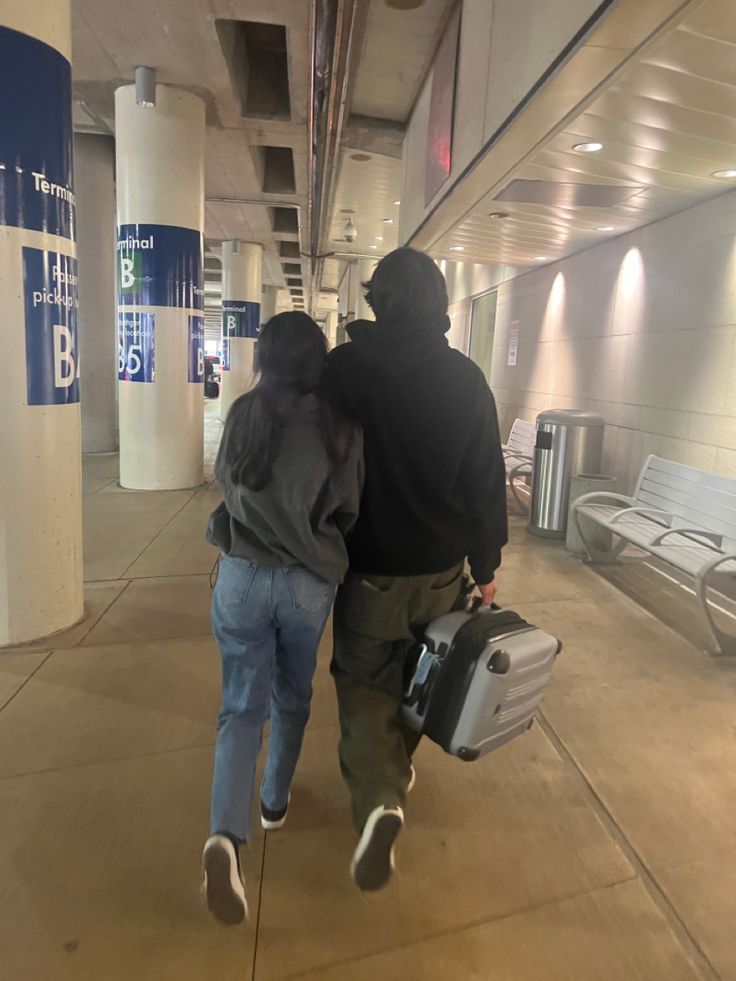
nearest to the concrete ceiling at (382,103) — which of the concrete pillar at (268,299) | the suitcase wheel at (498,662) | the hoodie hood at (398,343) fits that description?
the hoodie hood at (398,343)

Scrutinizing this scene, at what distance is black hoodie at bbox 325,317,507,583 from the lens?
1.83m

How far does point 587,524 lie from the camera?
18.5ft

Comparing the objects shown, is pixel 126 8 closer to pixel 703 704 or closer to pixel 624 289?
pixel 624 289

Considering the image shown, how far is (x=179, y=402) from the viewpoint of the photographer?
7.77m

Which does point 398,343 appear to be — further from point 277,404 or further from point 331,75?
point 331,75

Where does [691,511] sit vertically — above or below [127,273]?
below

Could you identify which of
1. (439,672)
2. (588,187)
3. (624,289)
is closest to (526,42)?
(588,187)

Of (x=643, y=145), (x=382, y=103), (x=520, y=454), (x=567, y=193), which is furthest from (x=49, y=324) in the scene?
(x=382, y=103)

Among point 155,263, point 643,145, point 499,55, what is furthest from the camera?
point 155,263

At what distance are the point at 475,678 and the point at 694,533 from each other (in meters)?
3.07

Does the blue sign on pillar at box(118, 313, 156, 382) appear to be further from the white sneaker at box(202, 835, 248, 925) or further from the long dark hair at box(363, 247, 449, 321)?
the white sneaker at box(202, 835, 248, 925)

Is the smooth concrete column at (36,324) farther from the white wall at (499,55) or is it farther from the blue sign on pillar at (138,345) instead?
the blue sign on pillar at (138,345)

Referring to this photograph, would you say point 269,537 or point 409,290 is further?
point 409,290

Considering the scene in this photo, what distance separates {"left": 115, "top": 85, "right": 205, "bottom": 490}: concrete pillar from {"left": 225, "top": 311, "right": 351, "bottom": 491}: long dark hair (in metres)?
6.24
